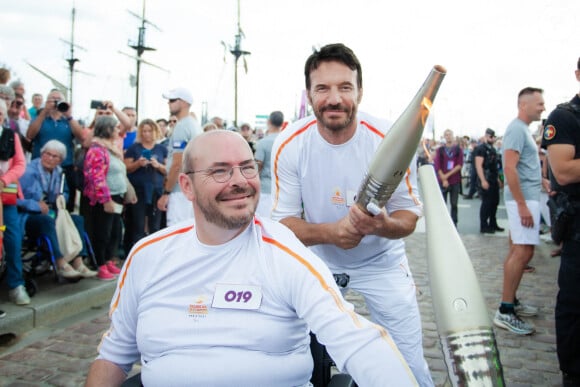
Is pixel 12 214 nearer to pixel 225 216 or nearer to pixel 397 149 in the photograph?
pixel 225 216

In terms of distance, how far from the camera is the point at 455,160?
36.6 feet

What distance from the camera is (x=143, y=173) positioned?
6855 mm

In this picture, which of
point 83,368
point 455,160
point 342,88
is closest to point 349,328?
point 342,88

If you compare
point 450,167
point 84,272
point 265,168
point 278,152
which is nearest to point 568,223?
point 278,152

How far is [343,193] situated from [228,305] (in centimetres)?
112

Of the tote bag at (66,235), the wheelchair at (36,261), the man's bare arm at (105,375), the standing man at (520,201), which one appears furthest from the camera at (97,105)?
the man's bare arm at (105,375)

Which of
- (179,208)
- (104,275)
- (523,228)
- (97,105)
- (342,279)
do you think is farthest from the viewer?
(97,105)

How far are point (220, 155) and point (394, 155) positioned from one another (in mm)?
703

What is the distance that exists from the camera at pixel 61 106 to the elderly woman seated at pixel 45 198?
0.99m

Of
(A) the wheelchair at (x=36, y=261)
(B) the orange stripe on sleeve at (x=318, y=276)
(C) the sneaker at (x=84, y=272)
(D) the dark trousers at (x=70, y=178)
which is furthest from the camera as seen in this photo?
(D) the dark trousers at (x=70, y=178)

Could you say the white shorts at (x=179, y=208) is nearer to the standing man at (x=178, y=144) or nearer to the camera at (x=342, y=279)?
the standing man at (x=178, y=144)

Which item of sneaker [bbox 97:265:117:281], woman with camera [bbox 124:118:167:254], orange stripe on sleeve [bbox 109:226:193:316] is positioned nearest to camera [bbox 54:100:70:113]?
woman with camera [bbox 124:118:167:254]

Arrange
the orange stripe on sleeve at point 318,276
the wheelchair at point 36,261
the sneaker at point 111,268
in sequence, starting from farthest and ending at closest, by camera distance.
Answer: the sneaker at point 111,268, the wheelchair at point 36,261, the orange stripe on sleeve at point 318,276

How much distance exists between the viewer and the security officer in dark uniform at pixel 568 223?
10.6 ft
